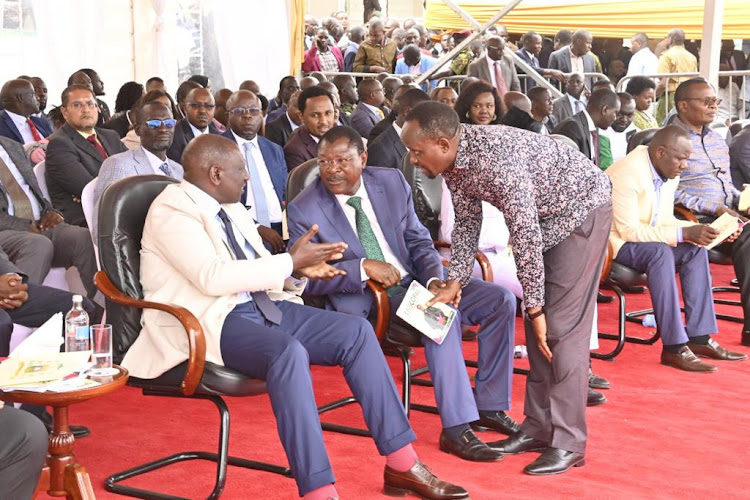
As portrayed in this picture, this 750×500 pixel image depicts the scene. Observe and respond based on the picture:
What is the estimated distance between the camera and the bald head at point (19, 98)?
7133 millimetres

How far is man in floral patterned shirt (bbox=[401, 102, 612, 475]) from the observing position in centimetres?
359

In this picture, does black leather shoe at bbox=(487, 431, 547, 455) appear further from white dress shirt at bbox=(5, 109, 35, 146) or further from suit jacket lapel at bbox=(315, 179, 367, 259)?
white dress shirt at bbox=(5, 109, 35, 146)

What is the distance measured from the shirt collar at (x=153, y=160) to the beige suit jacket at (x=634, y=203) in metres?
2.41

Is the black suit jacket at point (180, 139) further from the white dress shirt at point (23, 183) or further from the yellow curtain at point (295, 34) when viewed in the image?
the yellow curtain at point (295, 34)

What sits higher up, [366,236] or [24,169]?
[24,169]

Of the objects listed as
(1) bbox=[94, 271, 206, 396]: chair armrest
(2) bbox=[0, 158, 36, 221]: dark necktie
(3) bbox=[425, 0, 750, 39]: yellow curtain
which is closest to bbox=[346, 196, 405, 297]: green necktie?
(1) bbox=[94, 271, 206, 396]: chair armrest

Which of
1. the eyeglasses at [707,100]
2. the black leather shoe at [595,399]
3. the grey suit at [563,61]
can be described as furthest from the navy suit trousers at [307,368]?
the grey suit at [563,61]

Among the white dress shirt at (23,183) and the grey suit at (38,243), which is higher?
the white dress shirt at (23,183)

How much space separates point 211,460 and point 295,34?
828 centimetres

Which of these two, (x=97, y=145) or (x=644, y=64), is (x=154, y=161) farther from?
(x=644, y=64)

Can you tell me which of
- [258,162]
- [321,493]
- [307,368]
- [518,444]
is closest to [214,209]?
[307,368]

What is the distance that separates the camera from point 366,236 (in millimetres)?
4484

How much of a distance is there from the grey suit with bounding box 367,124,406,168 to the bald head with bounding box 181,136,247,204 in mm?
2371

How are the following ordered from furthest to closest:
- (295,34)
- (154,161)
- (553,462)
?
(295,34), (154,161), (553,462)
